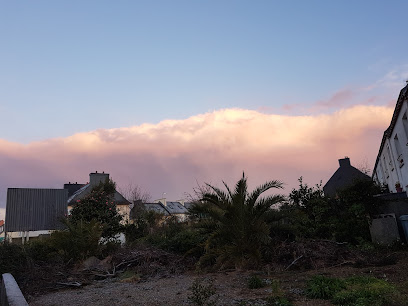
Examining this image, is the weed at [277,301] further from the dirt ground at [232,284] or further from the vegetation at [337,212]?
the vegetation at [337,212]

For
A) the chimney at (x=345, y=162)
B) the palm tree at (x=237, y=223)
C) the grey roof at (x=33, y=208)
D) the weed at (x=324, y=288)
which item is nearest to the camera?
the weed at (x=324, y=288)

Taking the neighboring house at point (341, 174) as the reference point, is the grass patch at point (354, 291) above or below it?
below

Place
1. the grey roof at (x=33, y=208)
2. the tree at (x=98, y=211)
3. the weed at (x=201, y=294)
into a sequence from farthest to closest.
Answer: the grey roof at (x=33, y=208)
the tree at (x=98, y=211)
the weed at (x=201, y=294)

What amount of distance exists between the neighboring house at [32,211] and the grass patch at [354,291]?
23.3 metres

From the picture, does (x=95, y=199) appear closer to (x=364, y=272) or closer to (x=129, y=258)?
(x=129, y=258)

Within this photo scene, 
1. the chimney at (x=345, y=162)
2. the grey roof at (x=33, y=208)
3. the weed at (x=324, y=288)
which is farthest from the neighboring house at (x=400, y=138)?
the grey roof at (x=33, y=208)

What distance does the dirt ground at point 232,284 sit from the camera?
20.3 ft

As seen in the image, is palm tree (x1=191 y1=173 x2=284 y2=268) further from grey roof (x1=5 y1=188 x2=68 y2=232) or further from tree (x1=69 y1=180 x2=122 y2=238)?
grey roof (x1=5 y1=188 x2=68 y2=232)

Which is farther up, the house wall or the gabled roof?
the gabled roof

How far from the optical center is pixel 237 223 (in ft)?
32.7

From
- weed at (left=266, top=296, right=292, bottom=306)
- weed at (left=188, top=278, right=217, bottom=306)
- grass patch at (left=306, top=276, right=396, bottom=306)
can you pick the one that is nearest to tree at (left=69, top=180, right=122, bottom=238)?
weed at (left=188, top=278, right=217, bottom=306)

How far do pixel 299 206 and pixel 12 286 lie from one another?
12.0 meters

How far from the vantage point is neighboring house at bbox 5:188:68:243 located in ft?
83.8

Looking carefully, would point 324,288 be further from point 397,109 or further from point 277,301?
point 397,109
